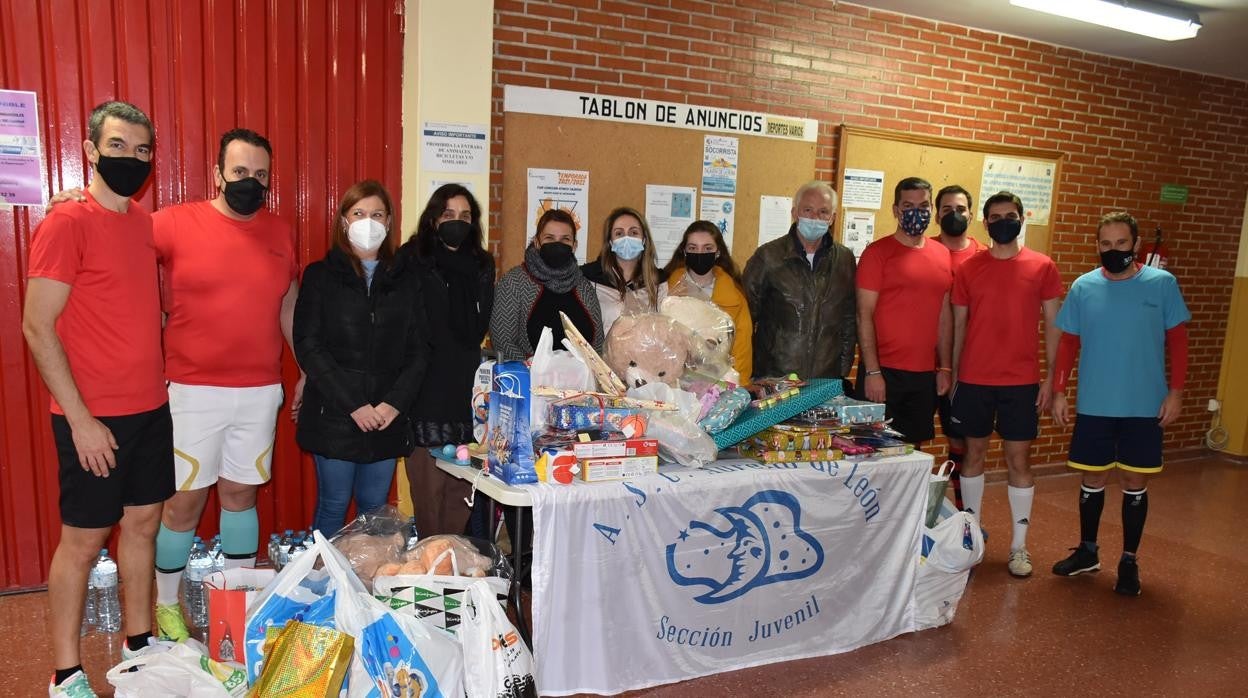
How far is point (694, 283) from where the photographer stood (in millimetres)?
3574

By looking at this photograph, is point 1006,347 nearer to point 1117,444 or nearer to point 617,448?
point 1117,444

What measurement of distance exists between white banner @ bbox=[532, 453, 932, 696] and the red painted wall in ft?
6.20

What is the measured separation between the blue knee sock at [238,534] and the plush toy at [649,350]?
1471 mm

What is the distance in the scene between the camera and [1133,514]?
3.79 m

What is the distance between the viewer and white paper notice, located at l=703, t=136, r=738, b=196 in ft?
15.1

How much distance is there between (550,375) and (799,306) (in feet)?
5.10

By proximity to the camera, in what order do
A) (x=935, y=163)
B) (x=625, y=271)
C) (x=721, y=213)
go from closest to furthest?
(x=625, y=271) < (x=721, y=213) < (x=935, y=163)

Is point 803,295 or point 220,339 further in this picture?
point 803,295

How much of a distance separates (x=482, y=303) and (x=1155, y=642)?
117 inches

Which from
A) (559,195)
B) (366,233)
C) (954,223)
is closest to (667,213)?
(559,195)

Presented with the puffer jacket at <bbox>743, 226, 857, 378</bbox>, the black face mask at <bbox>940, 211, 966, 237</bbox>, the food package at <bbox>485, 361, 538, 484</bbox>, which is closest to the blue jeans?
the food package at <bbox>485, 361, 538, 484</bbox>

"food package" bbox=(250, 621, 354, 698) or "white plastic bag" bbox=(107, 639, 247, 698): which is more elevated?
"food package" bbox=(250, 621, 354, 698)

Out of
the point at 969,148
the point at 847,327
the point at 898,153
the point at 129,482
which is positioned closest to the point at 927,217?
the point at 847,327

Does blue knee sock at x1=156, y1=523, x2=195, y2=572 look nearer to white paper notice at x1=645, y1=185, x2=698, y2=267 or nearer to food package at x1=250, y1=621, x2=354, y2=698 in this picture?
food package at x1=250, y1=621, x2=354, y2=698
